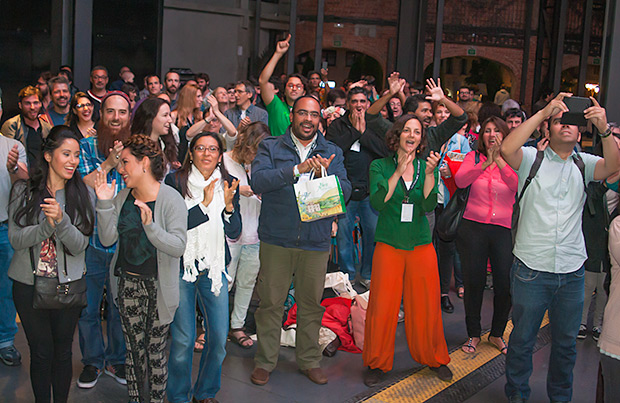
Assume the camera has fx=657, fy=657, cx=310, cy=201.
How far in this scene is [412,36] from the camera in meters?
13.6

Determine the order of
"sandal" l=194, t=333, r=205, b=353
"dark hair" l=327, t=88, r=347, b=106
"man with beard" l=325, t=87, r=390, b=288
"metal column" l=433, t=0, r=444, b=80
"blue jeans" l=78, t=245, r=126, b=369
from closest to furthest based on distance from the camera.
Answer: "blue jeans" l=78, t=245, r=126, b=369, "sandal" l=194, t=333, r=205, b=353, "man with beard" l=325, t=87, r=390, b=288, "dark hair" l=327, t=88, r=347, b=106, "metal column" l=433, t=0, r=444, b=80

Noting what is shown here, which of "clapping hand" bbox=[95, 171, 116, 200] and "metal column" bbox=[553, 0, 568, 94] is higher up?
"metal column" bbox=[553, 0, 568, 94]

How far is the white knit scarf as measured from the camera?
12.8ft

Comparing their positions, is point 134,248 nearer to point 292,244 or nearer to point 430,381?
point 292,244

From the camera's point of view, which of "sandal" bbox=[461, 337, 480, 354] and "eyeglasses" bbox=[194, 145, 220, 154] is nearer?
"eyeglasses" bbox=[194, 145, 220, 154]

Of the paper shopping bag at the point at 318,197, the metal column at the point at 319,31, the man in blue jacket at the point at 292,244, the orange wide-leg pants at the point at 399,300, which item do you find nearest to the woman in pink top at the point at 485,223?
the orange wide-leg pants at the point at 399,300

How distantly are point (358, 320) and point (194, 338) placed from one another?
67.9 inches

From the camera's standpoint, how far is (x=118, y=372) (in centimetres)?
448

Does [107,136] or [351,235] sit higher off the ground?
[107,136]

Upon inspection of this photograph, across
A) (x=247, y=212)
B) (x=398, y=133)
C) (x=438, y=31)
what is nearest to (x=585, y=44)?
(x=438, y=31)

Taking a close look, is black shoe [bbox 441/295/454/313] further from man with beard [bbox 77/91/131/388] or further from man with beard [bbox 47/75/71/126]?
man with beard [bbox 47/75/71/126]

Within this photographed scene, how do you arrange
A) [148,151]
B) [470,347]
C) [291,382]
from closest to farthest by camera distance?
[148,151] → [291,382] → [470,347]

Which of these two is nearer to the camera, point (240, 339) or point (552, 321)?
point (552, 321)

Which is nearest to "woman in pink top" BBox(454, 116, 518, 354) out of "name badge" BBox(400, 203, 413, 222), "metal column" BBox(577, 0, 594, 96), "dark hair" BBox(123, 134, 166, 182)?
"name badge" BBox(400, 203, 413, 222)
